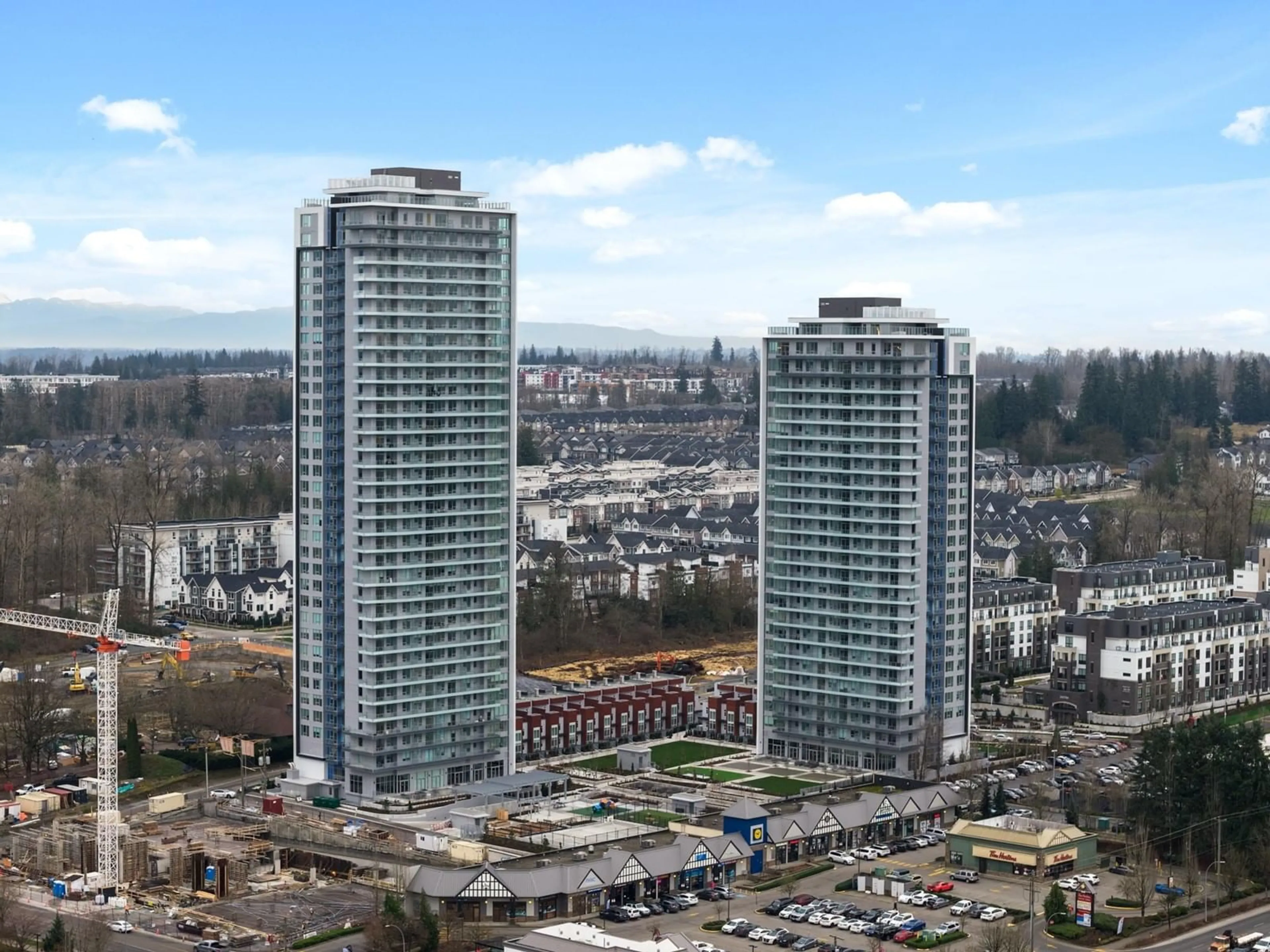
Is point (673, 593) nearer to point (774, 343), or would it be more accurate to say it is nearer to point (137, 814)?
point (774, 343)

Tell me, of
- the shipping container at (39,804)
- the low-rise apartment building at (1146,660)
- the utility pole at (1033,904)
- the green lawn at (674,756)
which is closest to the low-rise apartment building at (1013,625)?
the low-rise apartment building at (1146,660)

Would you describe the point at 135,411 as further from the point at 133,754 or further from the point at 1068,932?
the point at 1068,932

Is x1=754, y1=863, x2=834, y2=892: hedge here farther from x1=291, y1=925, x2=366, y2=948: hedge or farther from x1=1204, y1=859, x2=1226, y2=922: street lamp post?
x1=291, y1=925, x2=366, y2=948: hedge

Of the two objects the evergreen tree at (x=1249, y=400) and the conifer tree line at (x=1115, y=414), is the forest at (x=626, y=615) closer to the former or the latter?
the conifer tree line at (x=1115, y=414)

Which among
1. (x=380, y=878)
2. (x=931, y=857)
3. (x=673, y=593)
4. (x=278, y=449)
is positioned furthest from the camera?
(x=278, y=449)

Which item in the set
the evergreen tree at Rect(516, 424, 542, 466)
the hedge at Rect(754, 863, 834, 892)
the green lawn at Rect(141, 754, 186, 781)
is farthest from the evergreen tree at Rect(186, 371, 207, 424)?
the hedge at Rect(754, 863, 834, 892)

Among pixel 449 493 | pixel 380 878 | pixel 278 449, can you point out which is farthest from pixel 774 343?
pixel 278 449
